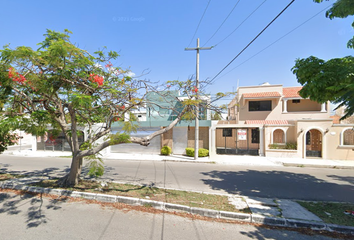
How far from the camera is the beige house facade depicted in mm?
12641

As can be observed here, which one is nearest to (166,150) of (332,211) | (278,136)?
(278,136)

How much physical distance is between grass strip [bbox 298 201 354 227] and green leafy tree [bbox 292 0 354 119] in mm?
2527

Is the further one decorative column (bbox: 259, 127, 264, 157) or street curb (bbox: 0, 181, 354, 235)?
decorative column (bbox: 259, 127, 264, 157)

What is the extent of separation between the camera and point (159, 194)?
545 centimetres

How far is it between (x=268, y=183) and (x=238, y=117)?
38.4 ft

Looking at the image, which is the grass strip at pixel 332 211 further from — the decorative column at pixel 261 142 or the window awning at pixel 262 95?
the window awning at pixel 262 95

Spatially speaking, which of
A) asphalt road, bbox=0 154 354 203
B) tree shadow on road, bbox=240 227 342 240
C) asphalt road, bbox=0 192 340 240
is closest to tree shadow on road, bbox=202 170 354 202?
asphalt road, bbox=0 154 354 203

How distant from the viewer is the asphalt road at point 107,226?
3342mm

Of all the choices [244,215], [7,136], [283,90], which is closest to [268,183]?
[244,215]

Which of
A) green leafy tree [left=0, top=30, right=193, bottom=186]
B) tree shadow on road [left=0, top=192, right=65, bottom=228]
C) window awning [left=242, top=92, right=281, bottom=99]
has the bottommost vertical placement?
tree shadow on road [left=0, top=192, right=65, bottom=228]

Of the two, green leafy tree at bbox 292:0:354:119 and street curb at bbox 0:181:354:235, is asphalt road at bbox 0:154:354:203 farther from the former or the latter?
green leafy tree at bbox 292:0:354:119

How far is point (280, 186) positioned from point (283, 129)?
338 inches

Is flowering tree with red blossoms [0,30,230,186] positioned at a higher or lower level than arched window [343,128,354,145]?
higher

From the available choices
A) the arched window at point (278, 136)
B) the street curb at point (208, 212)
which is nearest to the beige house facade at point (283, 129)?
the arched window at point (278, 136)
